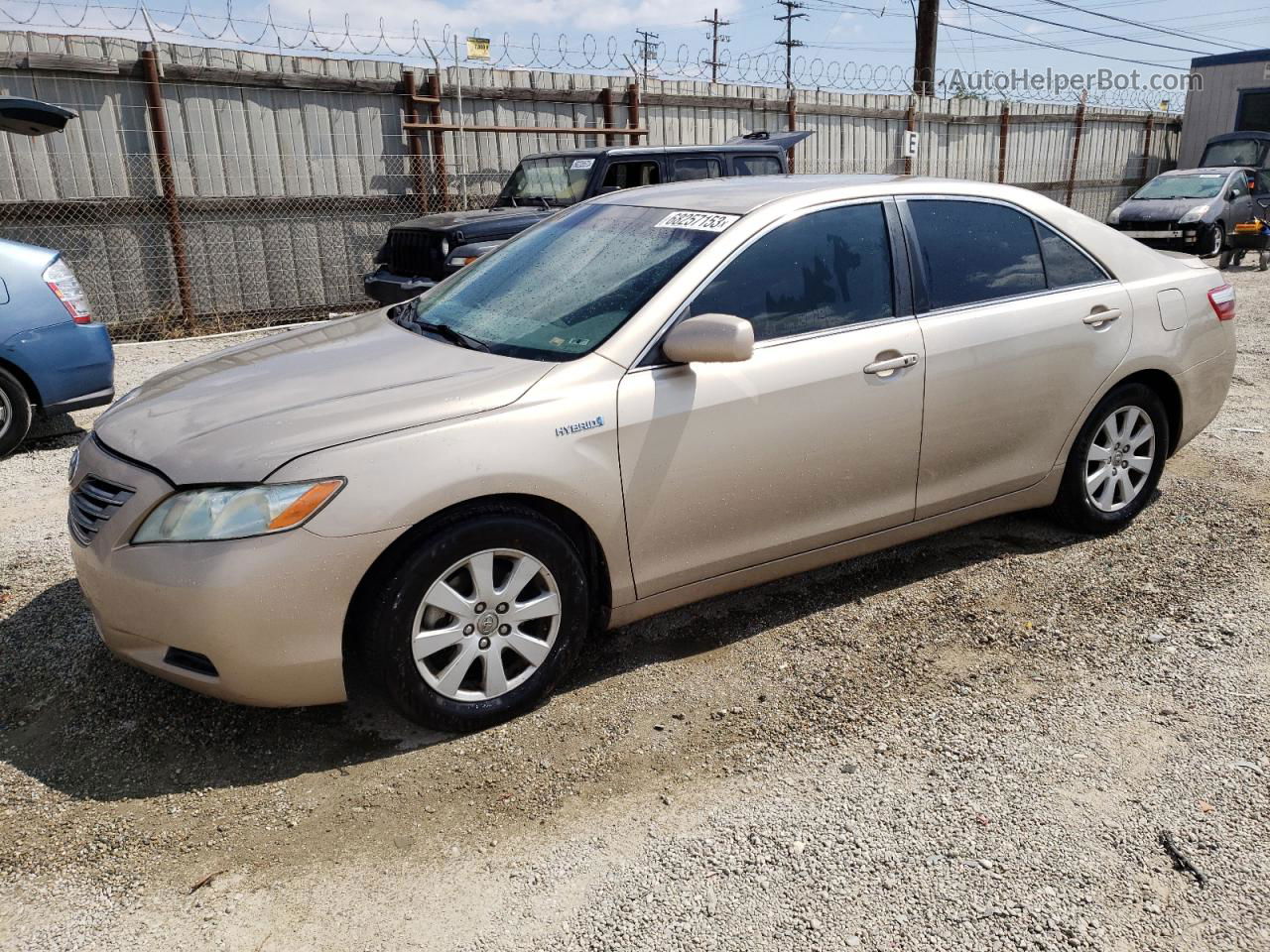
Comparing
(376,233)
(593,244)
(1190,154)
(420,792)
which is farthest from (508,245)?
(1190,154)

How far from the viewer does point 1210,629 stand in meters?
3.90

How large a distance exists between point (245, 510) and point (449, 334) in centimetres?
119

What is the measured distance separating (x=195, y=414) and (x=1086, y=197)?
2221cm

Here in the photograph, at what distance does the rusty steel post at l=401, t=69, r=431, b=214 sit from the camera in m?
12.2

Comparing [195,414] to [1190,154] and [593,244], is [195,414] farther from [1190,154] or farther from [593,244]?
[1190,154]

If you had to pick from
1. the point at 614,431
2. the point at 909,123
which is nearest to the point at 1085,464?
the point at 614,431

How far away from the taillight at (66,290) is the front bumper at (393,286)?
285 cm

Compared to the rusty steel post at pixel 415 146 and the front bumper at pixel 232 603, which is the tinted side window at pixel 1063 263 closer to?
the front bumper at pixel 232 603

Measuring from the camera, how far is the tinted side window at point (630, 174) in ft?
30.1

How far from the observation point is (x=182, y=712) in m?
3.39

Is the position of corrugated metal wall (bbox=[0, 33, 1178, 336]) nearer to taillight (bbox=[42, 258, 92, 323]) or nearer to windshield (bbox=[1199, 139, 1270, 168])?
taillight (bbox=[42, 258, 92, 323])

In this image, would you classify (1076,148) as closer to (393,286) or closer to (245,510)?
(393,286)

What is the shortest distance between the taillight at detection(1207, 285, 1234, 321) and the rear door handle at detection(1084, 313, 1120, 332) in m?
0.71

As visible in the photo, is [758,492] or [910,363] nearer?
[758,492]
